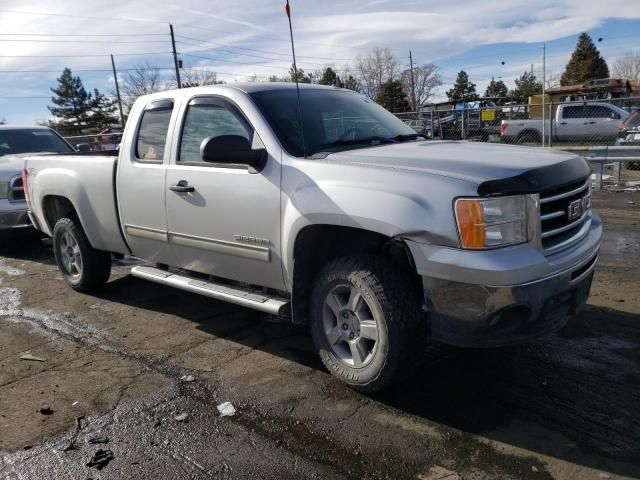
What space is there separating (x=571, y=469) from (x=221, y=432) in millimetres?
1848

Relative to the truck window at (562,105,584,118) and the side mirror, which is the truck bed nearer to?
the side mirror

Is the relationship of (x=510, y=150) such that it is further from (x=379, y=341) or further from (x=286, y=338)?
(x=286, y=338)

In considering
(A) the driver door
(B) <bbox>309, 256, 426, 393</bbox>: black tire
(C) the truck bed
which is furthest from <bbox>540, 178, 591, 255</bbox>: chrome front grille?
(C) the truck bed

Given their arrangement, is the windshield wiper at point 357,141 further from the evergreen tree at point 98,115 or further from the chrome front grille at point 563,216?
the evergreen tree at point 98,115

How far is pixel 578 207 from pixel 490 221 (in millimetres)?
908

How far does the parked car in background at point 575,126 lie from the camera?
19.0 metres

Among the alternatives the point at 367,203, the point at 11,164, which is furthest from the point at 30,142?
the point at 367,203

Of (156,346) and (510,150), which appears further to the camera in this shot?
(156,346)

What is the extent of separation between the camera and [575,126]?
19797 millimetres

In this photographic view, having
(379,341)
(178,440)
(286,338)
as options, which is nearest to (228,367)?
(286,338)

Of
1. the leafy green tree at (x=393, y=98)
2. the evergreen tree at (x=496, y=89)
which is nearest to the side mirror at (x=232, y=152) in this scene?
the leafy green tree at (x=393, y=98)

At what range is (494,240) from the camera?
9.74ft

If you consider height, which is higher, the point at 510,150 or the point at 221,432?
the point at 510,150

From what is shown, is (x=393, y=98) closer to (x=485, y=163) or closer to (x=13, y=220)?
(x=13, y=220)
